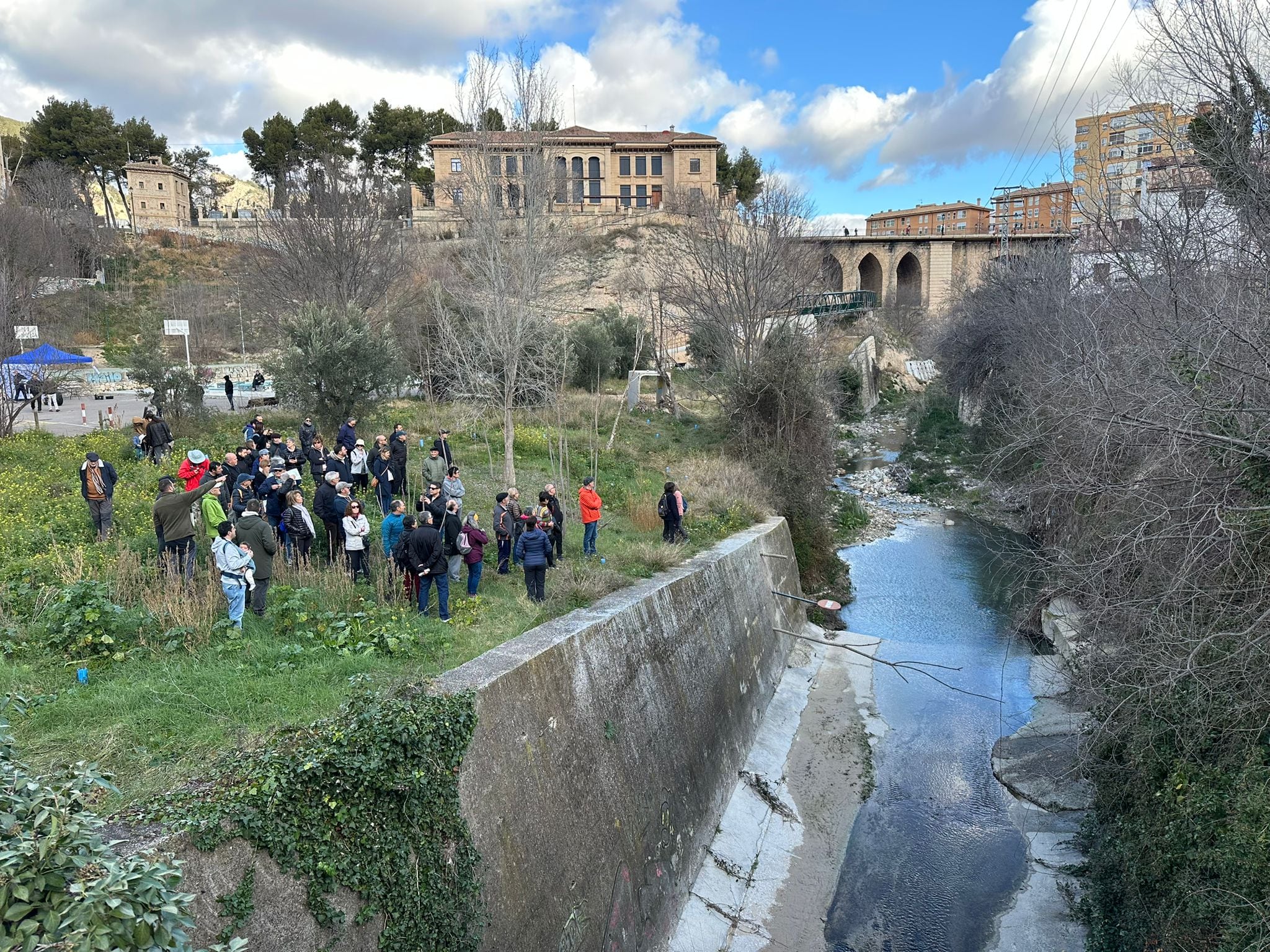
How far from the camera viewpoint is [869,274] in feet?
266

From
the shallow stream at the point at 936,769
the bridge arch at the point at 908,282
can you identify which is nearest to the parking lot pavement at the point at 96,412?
the shallow stream at the point at 936,769

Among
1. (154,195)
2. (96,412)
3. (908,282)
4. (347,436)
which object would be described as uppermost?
(154,195)

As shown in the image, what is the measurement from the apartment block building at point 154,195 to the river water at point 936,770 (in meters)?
65.1

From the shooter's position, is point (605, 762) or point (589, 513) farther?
point (589, 513)

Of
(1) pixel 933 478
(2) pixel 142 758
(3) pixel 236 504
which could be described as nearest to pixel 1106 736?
(2) pixel 142 758

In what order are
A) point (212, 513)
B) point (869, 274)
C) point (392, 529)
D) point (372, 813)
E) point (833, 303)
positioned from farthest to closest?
point (869, 274), point (833, 303), point (392, 529), point (212, 513), point (372, 813)

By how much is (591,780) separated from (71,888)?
6065 mm

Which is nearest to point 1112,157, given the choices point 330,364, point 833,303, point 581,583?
point 581,583

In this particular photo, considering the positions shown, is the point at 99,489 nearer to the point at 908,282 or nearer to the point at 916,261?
the point at 916,261

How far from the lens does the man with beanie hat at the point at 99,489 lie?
37.1 ft

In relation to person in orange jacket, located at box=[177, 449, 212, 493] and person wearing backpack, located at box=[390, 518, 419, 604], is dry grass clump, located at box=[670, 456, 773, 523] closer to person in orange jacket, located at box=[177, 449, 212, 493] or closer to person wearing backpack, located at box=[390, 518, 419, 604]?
person wearing backpack, located at box=[390, 518, 419, 604]

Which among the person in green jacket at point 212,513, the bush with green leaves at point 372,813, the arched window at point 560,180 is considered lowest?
the bush with green leaves at point 372,813

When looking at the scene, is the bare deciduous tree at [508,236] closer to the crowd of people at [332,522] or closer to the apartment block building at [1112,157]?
the crowd of people at [332,522]

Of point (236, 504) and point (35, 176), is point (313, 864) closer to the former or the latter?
point (236, 504)
